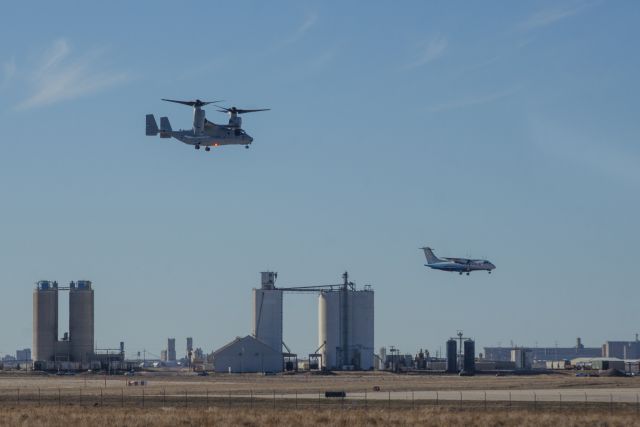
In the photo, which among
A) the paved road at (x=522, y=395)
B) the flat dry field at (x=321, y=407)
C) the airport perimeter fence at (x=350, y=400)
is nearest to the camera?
the flat dry field at (x=321, y=407)

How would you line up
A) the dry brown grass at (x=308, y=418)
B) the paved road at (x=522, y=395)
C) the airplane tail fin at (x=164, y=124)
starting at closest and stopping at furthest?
the dry brown grass at (x=308, y=418) → the paved road at (x=522, y=395) → the airplane tail fin at (x=164, y=124)

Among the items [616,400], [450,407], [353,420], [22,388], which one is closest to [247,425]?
[353,420]

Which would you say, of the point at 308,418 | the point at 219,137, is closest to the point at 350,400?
the point at 308,418

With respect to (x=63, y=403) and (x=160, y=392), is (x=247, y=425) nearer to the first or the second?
(x=63, y=403)

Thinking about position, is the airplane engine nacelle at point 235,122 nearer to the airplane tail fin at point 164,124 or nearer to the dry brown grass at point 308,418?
the airplane tail fin at point 164,124

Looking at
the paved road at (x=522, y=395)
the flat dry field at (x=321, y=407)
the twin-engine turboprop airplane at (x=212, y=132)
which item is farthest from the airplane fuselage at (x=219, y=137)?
the paved road at (x=522, y=395)

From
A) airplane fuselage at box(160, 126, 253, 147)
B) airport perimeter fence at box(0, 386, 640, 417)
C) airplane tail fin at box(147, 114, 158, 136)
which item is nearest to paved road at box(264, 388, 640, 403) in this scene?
Answer: airport perimeter fence at box(0, 386, 640, 417)

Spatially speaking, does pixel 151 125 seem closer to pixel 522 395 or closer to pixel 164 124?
→ pixel 164 124
